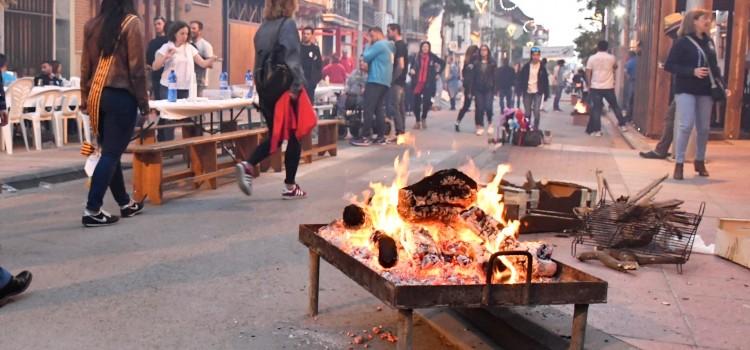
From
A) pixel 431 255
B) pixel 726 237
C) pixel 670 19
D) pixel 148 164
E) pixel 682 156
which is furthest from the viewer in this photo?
pixel 670 19

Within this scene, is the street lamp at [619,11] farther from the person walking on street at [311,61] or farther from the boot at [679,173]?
the boot at [679,173]

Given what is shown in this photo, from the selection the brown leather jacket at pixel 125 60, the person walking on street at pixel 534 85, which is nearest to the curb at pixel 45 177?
the brown leather jacket at pixel 125 60

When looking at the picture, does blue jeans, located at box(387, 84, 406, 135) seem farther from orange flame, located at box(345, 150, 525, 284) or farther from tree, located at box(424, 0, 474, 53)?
tree, located at box(424, 0, 474, 53)

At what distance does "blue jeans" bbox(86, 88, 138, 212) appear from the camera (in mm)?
6887

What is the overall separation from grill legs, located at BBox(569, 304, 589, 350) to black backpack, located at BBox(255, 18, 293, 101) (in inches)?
194

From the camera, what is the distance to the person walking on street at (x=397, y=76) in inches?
649

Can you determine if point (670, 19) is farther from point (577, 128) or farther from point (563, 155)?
point (577, 128)

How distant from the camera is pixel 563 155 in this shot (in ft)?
45.8

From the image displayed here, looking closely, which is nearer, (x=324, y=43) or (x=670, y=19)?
(x=670, y=19)

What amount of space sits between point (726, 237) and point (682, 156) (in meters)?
4.58

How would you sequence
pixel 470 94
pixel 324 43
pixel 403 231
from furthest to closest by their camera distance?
pixel 324 43
pixel 470 94
pixel 403 231

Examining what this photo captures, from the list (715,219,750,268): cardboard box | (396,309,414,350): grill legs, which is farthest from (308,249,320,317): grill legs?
(715,219,750,268): cardboard box

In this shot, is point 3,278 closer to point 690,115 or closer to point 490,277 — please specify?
point 490,277

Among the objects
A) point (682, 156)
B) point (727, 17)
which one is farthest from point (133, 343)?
point (727, 17)
